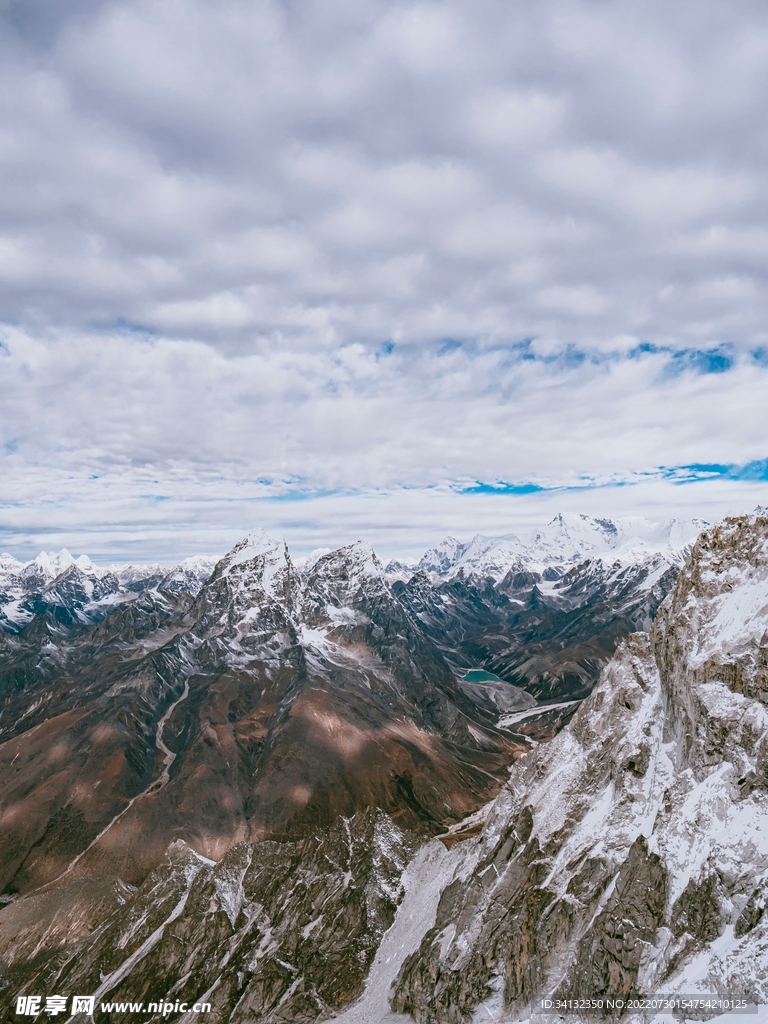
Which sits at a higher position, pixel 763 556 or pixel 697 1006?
pixel 763 556

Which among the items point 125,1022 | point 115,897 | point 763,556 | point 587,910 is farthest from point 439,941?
point 115,897

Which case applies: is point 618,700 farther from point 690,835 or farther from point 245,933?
point 245,933

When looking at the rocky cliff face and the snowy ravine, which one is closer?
the snowy ravine

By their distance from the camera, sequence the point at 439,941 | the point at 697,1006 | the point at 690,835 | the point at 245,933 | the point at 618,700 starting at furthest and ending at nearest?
1. the point at 245,933
2. the point at 618,700
3. the point at 439,941
4. the point at 690,835
5. the point at 697,1006

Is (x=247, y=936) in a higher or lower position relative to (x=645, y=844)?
lower

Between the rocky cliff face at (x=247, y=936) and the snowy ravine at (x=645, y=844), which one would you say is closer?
the snowy ravine at (x=645, y=844)

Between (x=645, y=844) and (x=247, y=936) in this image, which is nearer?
(x=645, y=844)

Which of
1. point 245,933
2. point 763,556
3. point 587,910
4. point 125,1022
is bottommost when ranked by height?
point 125,1022

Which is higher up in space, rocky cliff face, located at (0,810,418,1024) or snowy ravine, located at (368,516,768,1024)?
snowy ravine, located at (368,516,768,1024)
